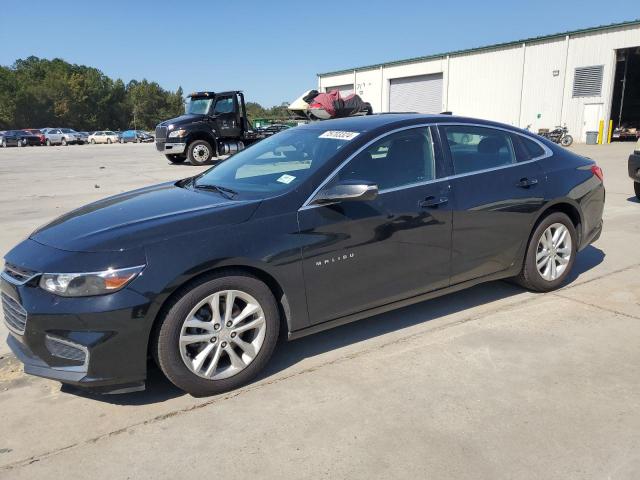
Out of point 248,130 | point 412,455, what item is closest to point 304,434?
point 412,455

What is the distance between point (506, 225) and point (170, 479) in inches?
120

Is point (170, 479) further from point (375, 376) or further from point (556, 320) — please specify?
point (556, 320)

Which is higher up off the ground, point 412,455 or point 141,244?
point 141,244

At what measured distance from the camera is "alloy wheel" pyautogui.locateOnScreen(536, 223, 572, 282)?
4578 millimetres

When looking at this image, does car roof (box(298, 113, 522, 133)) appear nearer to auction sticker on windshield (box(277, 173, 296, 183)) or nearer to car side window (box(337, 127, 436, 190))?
car side window (box(337, 127, 436, 190))

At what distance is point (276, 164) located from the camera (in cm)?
403

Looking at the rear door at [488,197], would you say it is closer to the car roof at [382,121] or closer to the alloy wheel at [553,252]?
the car roof at [382,121]

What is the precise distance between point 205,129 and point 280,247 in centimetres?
1612

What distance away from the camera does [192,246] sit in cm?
296

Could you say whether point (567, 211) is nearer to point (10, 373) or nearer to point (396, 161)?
point (396, 161)

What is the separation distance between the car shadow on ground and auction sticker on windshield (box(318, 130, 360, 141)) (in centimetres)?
143

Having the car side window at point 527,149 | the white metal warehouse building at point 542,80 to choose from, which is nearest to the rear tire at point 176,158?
the car side window at point 527,149

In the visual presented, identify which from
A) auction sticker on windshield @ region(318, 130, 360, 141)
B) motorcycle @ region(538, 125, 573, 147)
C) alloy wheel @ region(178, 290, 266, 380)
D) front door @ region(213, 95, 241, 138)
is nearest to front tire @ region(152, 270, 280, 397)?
alloy wheel @ region(178, 290, 266, 380)

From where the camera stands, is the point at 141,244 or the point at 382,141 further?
the point at 382,141
